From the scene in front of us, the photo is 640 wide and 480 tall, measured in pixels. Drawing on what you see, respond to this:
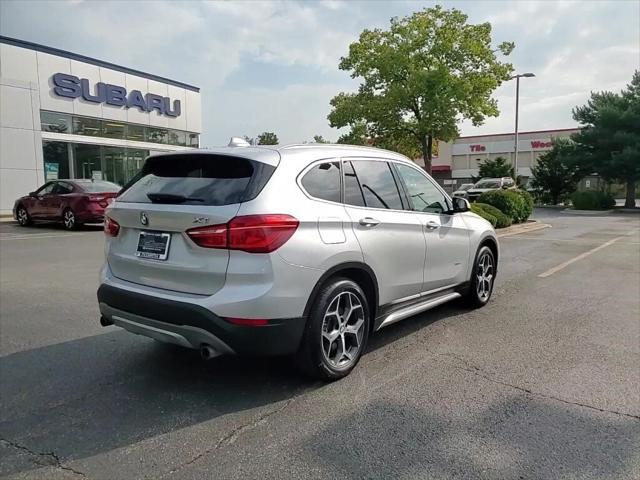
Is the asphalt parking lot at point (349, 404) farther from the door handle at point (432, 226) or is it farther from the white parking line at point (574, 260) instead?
the white parking line at point (574, 260)

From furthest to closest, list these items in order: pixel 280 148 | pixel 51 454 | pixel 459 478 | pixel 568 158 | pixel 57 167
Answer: pixel 568 158
pixel 57 167
pixel 280 148
pixel 51 454
pixel 459 478

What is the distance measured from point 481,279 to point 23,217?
16.1 metres

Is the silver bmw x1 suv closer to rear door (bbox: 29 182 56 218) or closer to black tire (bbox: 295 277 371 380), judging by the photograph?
black tire (bbox: 295 277 371 380)

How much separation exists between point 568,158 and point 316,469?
38.5 m

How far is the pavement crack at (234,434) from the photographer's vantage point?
2.76 meters

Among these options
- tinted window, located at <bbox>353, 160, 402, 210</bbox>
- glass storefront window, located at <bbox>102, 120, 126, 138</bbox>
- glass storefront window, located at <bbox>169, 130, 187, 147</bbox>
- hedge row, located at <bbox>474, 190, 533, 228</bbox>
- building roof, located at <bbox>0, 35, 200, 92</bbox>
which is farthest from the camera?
glass storefront window, located at <bbox>169, 130, 187, 147</bbox>

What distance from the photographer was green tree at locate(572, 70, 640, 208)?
3284 cm

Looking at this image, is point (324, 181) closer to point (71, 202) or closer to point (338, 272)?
point (338, 272)

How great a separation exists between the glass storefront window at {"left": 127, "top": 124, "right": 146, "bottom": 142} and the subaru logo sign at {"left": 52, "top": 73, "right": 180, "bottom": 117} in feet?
3.04

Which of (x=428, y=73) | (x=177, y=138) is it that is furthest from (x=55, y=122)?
(x=428, y=73)

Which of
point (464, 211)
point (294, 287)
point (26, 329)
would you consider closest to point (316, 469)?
point (294, 287)

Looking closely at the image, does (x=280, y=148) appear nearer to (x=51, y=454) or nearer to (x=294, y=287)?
(x=294, y=287)

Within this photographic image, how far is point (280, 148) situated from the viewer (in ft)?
12.6

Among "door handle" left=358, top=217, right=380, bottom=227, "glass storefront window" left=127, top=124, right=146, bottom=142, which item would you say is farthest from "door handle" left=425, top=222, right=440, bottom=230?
"glass storefront window" left=127, top=124, right=146, bottom=142
